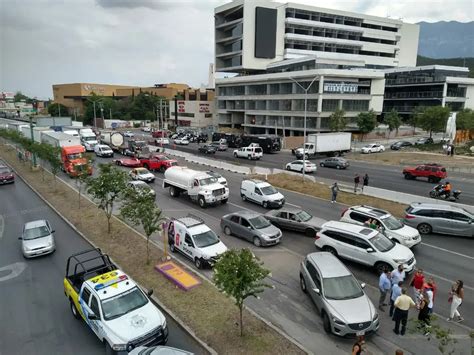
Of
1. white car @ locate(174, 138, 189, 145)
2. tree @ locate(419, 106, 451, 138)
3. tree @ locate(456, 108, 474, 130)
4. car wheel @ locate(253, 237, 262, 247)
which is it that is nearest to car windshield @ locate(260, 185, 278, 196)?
car wheel @ locate(253, 237, 262, 247)

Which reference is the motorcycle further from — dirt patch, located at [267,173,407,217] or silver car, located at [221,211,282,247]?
silver car, located at [221,211,282,247]

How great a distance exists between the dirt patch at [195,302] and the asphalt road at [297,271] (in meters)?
0.88

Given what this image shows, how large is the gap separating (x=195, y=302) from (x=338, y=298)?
5.02 metres

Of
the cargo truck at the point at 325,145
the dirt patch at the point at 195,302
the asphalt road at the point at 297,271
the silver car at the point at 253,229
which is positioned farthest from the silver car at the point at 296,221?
the cargo truck at the point at 325,145

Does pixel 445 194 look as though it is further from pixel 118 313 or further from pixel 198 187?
pixel 118 313

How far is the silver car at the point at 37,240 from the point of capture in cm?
1664

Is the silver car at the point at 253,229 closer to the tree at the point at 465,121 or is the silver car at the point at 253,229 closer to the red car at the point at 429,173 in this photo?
the red car at the point at 429,173

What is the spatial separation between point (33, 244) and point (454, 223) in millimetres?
21985

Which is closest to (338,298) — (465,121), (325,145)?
(325,145)

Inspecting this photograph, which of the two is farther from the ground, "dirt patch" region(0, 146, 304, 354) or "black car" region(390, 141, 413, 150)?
"black car" region(390, 141, 413, 150)

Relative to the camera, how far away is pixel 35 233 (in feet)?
57.9

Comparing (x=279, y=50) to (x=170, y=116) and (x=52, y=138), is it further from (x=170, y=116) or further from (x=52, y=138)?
(x=52, y=138)

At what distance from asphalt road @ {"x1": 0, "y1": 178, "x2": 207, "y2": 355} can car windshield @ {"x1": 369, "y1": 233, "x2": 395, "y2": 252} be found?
8483mm

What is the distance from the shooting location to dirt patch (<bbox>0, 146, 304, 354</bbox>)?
402 inches
